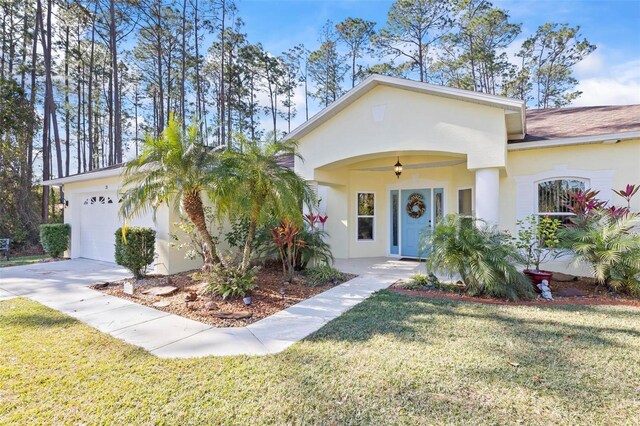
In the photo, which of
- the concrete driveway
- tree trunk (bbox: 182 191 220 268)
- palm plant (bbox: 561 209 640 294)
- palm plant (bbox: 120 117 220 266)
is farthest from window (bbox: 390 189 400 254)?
the concrete driveway

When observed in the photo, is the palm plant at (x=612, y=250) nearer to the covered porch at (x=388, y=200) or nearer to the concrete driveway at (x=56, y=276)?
the covered porch at (x=388, y=200)

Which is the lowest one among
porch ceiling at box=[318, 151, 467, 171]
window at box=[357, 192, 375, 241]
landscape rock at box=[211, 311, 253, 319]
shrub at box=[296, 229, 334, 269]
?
landscape rock at box=[211, 311, 253, 319]

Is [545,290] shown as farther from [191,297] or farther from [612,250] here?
[191,297]

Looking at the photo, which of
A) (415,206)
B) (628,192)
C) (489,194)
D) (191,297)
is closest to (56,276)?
(191,297)

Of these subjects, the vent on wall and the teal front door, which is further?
the vent on wall

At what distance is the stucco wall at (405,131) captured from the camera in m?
7.34

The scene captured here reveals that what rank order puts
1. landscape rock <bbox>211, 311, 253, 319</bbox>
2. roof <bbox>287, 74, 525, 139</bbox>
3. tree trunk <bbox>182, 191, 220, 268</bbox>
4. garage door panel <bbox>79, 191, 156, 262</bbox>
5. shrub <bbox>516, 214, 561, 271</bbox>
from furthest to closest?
garage door panel <bbox>79, 191, 156, 262</bbox>, roof <bbox>287, 74, 525, 139</bbox>, shrub <bbox>516, 214, 561, 271</bbox>, tree trunk <bbox>182, 191, 220, 268</bbox>, landscape rock <bbox>211, 311, 253, 319</bbox>

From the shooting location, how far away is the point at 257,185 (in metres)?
6.25

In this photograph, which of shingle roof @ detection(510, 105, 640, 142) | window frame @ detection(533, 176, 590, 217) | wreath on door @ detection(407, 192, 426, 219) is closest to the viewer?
window frame @ detection(533, 176, 590, 217)

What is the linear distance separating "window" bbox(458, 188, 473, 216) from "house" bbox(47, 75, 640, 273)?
33mm

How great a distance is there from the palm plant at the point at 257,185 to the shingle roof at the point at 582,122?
6.71 metres

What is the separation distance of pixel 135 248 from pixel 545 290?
30.0ft

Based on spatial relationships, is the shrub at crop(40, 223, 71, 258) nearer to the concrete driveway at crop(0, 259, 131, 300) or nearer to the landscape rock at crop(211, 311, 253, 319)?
the concrete driveway at crop(0, 259, 131, 300)

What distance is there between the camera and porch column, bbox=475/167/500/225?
7363 millimetres
